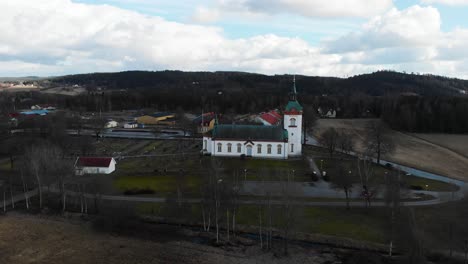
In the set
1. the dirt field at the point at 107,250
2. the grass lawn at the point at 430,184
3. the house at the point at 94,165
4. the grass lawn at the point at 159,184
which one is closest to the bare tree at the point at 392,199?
the dirt field at the point at 107,250

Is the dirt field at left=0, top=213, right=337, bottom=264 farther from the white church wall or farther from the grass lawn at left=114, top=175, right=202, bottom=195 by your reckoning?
the white church wall

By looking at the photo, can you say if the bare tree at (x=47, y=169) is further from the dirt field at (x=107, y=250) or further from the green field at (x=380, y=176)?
the green field at (x=380, y=176)

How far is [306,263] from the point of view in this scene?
2631cm

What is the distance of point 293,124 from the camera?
5862cm

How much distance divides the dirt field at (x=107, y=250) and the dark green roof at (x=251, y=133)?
27.4 meters

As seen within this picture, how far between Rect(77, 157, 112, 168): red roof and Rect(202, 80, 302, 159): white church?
53.0 feet

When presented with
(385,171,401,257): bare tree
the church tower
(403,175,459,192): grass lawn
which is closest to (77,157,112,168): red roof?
the church tower

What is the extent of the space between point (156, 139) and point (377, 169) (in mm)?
40726

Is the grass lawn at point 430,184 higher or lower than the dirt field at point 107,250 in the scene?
higher

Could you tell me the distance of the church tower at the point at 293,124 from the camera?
58406 millimetres

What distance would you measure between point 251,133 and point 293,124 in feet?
21.4

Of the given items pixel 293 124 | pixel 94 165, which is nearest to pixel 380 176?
pixel 293 124

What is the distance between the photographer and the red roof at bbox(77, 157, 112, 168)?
46188 millimetres

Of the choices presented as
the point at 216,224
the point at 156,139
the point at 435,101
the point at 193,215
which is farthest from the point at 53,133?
the point at 435,101
